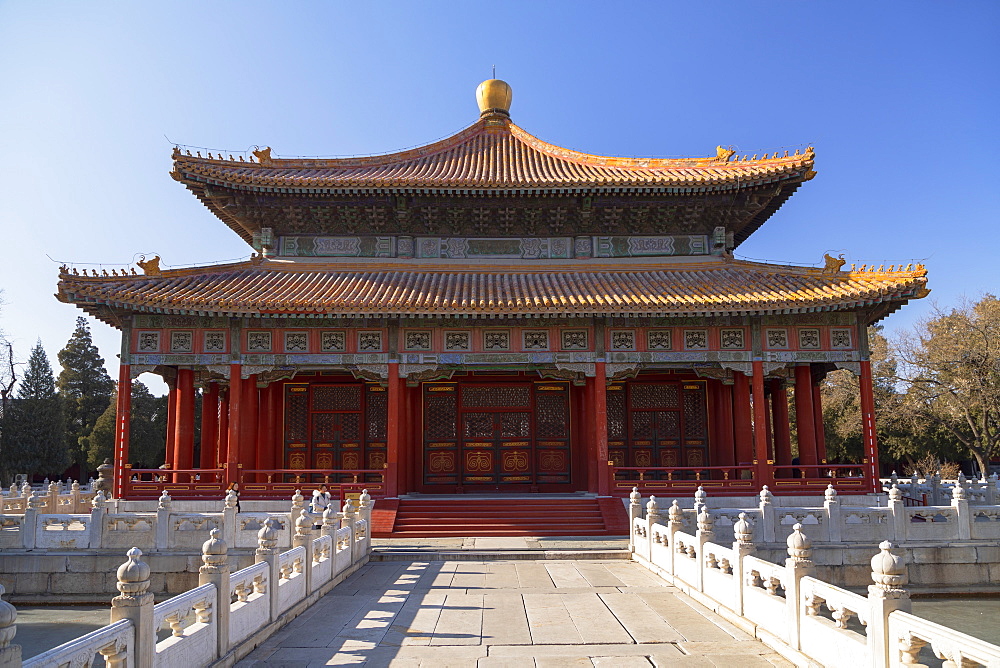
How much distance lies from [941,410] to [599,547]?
91.0 feet

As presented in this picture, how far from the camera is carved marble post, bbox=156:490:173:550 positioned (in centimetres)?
1326

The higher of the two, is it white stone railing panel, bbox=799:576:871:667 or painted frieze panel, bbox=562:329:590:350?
painted frieze panel, bbox=562:329:590:350

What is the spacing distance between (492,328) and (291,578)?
967cm

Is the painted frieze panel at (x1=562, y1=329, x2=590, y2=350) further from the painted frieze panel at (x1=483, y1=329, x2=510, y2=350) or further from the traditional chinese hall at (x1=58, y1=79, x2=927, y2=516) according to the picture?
the painted frieze panel at (x1=483, y1=329, x2=510, y2=350)

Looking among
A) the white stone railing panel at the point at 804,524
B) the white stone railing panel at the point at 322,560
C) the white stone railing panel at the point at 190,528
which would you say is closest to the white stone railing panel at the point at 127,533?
the white stone railing panel at the point at 190,528

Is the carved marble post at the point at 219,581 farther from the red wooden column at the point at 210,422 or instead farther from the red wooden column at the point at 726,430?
the red wooden column at the point at 726,430

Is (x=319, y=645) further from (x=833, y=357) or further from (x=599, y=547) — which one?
(x=833, y=357)

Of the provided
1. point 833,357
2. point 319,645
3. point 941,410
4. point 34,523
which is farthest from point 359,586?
point 941,410

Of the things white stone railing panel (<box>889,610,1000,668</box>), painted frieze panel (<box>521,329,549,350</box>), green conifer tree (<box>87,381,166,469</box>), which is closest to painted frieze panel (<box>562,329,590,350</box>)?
painted frieze panel (<box>521,329,549,350</box>)

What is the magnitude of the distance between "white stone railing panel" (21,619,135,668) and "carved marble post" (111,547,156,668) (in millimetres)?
53

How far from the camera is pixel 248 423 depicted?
701 inches

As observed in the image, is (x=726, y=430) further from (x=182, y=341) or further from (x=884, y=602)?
(x=884, y=602)

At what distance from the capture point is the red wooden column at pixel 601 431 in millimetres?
17000

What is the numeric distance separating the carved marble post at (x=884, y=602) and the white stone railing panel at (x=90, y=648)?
5.38m
